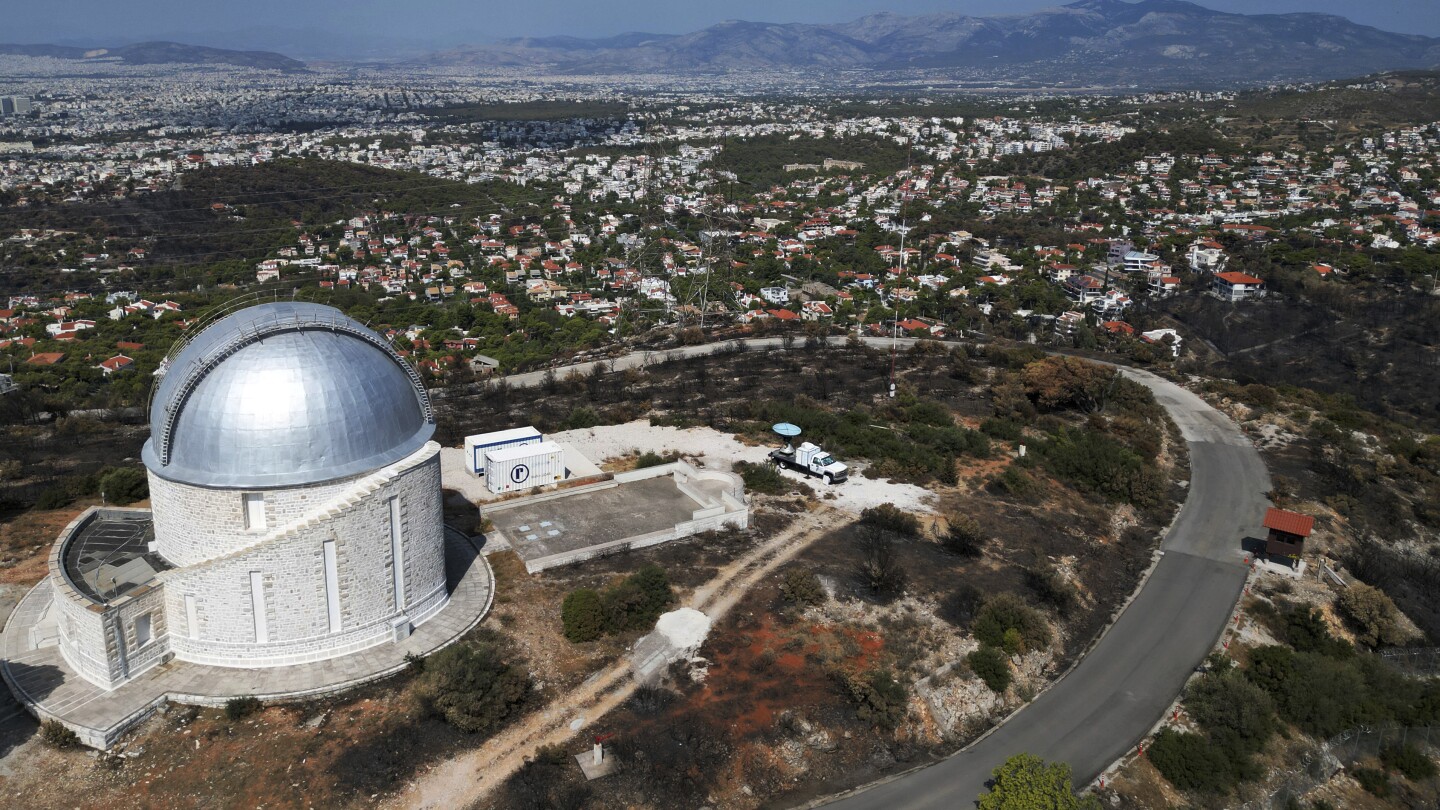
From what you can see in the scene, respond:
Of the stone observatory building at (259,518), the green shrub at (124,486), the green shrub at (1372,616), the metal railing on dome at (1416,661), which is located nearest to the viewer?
the stone observatory building at (259,518)

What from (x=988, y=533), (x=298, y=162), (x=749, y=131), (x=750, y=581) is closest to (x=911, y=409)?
(x=988, y=533)

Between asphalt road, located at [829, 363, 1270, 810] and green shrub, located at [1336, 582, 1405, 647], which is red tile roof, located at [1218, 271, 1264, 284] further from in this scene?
green shrub, located at [1336, 582, 1405, 647]

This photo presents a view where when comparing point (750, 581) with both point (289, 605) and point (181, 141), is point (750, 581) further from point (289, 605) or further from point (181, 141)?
point (181, 141)

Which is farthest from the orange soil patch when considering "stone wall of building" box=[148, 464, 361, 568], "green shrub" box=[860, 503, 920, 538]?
"stone wall of building" box=[148, 464, 361, 568]

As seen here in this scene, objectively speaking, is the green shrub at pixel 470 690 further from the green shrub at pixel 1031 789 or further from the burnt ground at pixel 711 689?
the green shrub at pixel 1031 789

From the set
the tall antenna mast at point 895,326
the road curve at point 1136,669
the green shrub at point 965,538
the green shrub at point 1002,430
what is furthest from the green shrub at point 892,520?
the tall antenna mast at point 895,326
